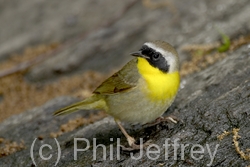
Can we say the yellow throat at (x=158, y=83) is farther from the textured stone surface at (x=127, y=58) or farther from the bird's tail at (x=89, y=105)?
the bird's tail at (x=89, y=105)

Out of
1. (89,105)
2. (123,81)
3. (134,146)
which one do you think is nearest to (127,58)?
(89,105)

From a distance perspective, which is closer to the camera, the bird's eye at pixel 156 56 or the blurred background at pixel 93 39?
the bird's eye at pixel 156 56

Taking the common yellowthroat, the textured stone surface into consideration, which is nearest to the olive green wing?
the common yellowthroat

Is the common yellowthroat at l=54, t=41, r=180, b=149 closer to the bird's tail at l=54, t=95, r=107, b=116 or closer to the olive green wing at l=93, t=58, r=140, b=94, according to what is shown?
the olive green wing at l=93, t=58, r=140, b=94

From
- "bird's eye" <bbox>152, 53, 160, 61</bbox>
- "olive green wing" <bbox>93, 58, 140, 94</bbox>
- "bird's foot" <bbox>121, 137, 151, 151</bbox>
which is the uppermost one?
"bird's eye" <bbox>152, 53, 160, 61</bbox>

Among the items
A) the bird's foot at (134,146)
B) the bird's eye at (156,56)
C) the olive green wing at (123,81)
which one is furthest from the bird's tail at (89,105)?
the bird's eye at (156,56)

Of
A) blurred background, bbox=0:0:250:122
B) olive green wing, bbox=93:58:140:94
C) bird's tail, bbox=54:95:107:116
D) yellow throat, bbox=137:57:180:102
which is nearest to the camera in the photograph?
yellow throat, bbox=137:57:180:102
